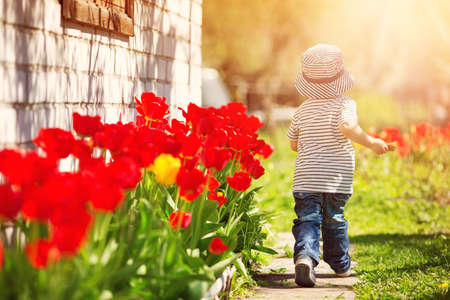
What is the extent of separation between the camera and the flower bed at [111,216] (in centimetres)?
197

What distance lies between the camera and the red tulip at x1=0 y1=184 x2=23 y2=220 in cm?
198

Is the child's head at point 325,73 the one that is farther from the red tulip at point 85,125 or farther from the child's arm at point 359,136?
the red tulip at point 85,125

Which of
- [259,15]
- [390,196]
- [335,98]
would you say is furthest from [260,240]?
[259,15]

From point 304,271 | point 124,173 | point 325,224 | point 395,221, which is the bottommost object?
point 395,221

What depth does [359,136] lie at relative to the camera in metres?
4.16

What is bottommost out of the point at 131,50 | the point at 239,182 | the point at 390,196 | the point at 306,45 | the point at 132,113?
the point at 390,196

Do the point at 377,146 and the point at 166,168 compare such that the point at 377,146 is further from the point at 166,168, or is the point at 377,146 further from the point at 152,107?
the point at 166,168

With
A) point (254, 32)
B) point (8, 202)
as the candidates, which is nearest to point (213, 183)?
point (8, 202)

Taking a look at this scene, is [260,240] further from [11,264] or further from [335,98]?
[11,264]

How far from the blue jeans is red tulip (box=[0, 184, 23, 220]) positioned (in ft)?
8.07

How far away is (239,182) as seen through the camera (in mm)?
3531

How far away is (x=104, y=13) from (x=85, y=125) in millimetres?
1466

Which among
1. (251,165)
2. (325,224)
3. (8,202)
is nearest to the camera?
(8,202)

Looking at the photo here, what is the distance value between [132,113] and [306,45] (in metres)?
15.8
